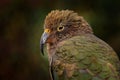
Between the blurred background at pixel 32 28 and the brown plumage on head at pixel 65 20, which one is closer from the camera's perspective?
the brown plumage on head at pixel 65 20

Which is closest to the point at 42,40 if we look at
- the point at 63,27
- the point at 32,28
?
the point at 63,27

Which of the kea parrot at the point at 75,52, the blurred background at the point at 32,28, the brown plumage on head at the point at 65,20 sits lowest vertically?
the kea parrot at the point at 75,52

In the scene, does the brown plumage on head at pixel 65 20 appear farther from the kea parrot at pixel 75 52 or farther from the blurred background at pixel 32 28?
the blurred background at pixel 32 28

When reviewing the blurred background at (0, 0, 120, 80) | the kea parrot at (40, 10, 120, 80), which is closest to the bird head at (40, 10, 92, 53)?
the kea parrot at (40, 10, 120, 80)

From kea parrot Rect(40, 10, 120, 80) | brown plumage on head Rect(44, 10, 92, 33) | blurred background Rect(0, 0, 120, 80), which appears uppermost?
blurred background Rect(0, 0, 120, 80)

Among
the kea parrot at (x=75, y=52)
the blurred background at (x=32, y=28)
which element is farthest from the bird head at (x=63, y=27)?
the blurred background at (x=32, y=28)

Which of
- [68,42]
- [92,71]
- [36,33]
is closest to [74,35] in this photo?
[68,42]

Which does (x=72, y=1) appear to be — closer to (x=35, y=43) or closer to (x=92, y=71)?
(x=35, y=43)

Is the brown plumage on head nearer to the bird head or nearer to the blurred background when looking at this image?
the bird head
